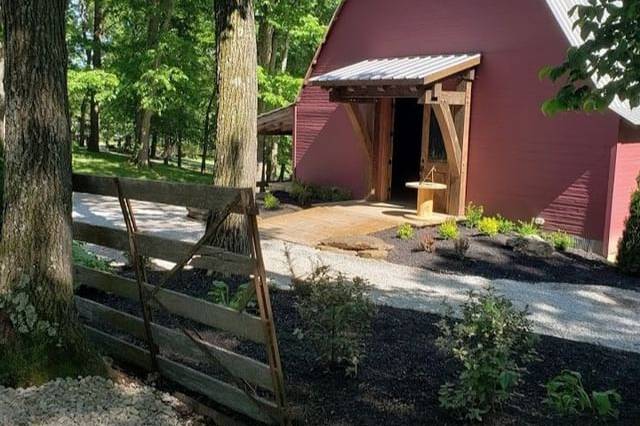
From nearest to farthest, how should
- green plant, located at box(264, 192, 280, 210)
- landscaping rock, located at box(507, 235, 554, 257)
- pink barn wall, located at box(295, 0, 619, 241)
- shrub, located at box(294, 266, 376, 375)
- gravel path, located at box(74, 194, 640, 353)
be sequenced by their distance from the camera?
shrub, located at box(294, 266, 376, 375)
gravel path, located at box(74, 194, 640, 353)
landscaping rock, located at box(507, 235, 554, 257)
pink barn wall, located at box(295, 0, 619, 241)
green plant, located at box(264, 192, 280, 210)

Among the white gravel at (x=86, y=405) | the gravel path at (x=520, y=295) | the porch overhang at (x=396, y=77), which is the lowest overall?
the gravel path at (x=520, y=295)

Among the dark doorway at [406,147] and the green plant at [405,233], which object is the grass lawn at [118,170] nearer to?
the dark doorway at [406,147]

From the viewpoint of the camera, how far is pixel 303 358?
4617mm

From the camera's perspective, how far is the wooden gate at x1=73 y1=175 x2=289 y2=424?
3434mm

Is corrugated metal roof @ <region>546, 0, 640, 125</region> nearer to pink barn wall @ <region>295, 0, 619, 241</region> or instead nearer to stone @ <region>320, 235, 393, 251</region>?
pink barn wall @ <region>295, 0, 619, 241</region>

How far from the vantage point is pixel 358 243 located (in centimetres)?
990

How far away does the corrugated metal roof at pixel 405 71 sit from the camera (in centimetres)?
1088

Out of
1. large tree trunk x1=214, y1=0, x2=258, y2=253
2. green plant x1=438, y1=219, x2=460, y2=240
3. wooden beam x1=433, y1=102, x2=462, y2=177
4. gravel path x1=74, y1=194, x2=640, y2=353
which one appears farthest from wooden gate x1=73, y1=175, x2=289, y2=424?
wooden beam x1=433, y1=102, x2=462, y2=177

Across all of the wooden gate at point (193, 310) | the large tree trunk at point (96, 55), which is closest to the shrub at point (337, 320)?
the wooden gate at point (193, 310)

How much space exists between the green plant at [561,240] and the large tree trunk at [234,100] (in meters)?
5.83

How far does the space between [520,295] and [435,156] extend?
5277mm

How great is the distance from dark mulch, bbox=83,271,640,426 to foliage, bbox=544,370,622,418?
7cm

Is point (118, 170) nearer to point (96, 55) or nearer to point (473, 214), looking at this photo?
point (96, 55)

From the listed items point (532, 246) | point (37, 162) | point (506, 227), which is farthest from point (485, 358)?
point (506, 227)
